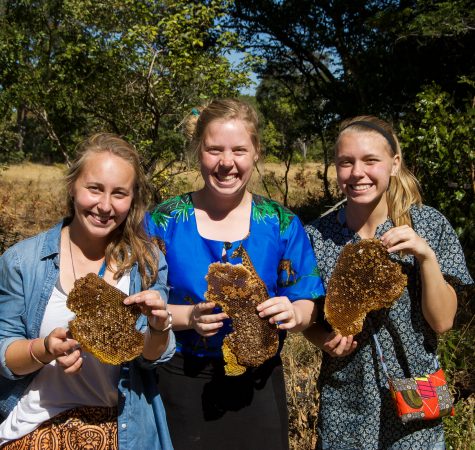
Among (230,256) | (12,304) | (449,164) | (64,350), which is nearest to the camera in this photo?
(64,350)

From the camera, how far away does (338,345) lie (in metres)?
2.28

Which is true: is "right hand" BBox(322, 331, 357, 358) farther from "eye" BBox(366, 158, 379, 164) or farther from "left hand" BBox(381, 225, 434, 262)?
"eye" BBox(366, 158, 379, 164)

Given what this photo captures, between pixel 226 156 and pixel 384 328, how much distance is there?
98 cm

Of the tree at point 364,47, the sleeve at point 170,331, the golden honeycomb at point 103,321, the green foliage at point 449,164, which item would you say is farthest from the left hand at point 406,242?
the tree at point 364,47

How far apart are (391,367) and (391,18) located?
20.0 ft

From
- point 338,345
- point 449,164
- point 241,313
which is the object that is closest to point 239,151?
point 241,313

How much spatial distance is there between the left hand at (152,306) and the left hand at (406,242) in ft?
2.93

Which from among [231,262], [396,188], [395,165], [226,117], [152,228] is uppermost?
[226,117]

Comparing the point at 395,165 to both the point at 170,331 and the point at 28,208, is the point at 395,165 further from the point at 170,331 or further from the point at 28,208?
the point at 28,208

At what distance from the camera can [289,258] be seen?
231 centimetres

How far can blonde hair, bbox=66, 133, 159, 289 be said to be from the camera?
7.11 ft

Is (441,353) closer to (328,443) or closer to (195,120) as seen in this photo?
(328,443)

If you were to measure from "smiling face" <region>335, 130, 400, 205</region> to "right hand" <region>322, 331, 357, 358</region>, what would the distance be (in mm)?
565

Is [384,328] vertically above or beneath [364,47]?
beneath
